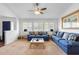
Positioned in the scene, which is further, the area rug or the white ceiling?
the white ceiling

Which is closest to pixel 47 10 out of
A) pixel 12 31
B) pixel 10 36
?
pixel 12 31

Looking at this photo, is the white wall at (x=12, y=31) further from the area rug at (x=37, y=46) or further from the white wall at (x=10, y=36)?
the area rug at (x=37, y=46)

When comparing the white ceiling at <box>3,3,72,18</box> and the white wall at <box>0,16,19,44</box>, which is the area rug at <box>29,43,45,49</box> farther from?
the white ceiling at <box>3,3,72,18</box>

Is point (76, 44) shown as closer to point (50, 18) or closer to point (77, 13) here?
point (77, 13)

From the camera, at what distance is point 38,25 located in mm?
8180

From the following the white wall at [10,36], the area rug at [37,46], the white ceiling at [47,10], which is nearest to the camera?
the area rug at [37,46]

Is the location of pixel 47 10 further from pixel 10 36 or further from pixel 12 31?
pixel 10 36

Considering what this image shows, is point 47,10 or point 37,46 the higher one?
point 47,10

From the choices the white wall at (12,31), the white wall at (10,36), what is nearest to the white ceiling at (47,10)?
the white wall at (12,31)

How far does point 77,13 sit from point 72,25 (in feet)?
2.60

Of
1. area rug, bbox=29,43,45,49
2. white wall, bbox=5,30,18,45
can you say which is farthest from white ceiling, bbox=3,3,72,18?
area rug, bbox=29,43,45,49

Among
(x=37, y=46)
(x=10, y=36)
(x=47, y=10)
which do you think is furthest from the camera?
(x=47, y=10)
